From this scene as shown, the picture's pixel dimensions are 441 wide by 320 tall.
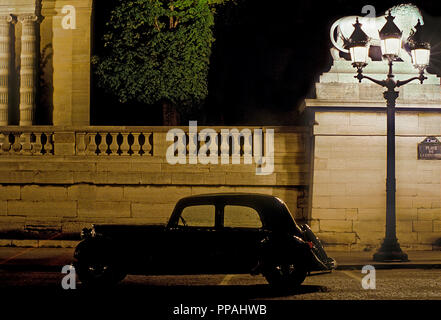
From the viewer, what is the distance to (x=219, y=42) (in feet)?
86.6

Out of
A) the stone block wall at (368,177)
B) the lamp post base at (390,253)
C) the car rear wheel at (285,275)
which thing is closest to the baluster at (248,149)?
the stone block wall at (368,177)

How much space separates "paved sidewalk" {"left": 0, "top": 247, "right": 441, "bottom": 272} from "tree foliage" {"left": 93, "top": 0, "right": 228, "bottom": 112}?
5.19m

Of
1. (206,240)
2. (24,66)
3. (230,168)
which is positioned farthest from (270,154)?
(24,66)

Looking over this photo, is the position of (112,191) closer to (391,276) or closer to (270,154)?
(270,154)

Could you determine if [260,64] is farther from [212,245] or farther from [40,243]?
[212,245]

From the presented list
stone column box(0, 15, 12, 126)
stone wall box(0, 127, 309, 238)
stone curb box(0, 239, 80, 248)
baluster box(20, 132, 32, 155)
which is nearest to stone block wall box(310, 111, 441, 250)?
stone wall box(0, 127, 309, 238)

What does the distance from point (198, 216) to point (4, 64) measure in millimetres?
14485

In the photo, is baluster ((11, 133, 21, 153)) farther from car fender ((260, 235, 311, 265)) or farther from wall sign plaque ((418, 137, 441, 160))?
wall sign plaque ((418, 137, 441, 160))

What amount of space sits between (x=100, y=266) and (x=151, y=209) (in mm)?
7125

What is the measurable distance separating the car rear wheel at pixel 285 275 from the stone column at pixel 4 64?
14848 millimetres

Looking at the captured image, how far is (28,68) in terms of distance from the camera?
78.3ft

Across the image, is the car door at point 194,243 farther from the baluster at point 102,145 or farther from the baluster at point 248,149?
the baluster at point 102,145

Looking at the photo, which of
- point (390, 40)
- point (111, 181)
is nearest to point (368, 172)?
point (390, 40)

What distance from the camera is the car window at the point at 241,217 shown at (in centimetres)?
1148
